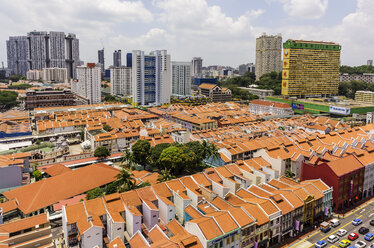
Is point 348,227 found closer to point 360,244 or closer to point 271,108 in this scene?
point 360,244

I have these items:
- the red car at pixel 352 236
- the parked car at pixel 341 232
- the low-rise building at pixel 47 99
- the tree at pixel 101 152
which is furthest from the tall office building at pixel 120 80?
the red car at pixel 352 236

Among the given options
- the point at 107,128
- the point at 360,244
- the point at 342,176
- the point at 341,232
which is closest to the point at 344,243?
the point at 360,244

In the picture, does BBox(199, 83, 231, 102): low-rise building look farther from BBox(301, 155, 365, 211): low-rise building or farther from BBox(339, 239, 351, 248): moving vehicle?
BBox(339, 239, 351, 248): moving vehicle

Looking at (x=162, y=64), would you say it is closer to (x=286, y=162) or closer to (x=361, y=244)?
(x=286, y=162)

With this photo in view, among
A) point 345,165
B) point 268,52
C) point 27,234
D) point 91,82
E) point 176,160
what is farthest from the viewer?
point 268,52

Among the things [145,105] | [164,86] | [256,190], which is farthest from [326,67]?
[256,190]

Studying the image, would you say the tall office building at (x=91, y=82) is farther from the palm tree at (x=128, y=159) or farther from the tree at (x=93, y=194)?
the tree at (x=93, y=194)
